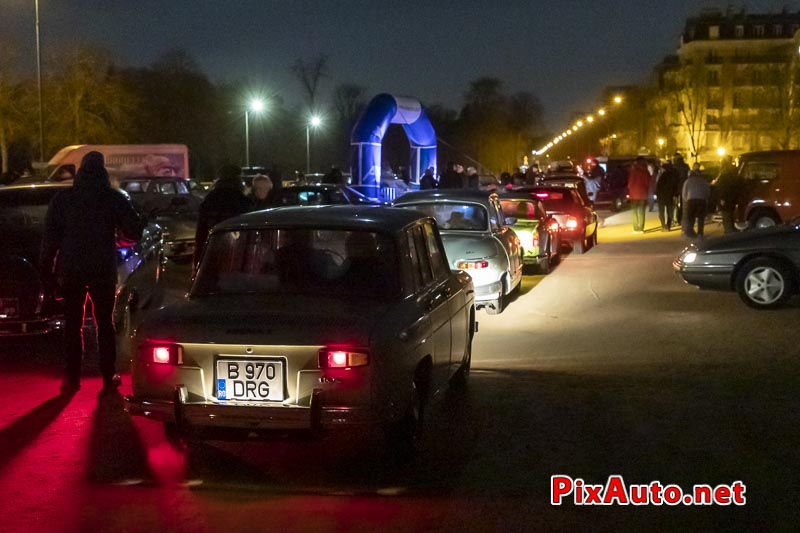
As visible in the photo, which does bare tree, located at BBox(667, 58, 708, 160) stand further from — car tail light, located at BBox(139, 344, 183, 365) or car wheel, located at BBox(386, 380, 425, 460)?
car tail light, located at BBox(139, 344, 183, 365)

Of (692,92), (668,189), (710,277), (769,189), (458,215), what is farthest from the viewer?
(692,92)

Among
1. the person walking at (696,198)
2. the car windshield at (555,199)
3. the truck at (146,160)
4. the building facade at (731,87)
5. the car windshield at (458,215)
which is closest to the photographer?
the car windshield at (458,215)

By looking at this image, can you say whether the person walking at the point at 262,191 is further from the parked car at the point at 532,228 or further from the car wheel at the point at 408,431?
the car wheel at the point at 408,431

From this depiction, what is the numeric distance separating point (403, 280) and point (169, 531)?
226cm

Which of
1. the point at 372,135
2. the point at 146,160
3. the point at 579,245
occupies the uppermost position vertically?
the point at 372,135

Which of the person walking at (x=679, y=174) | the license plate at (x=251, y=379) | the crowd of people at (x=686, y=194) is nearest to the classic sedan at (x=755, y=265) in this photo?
the license plate at (x=251, y=379)

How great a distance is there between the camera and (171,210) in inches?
838

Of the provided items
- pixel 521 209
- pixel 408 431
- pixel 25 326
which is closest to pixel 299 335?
pixel 408 431

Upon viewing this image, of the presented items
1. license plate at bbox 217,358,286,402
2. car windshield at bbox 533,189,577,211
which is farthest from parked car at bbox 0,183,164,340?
car windshield at bbox 533,189,577,211

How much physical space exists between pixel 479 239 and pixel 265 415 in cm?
771

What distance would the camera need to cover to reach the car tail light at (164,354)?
6238 mm

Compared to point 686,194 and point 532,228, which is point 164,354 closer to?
point 532,228

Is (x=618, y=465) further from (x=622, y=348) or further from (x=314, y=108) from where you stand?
(x=314, y=108)

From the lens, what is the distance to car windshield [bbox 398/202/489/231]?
13.8 metres
